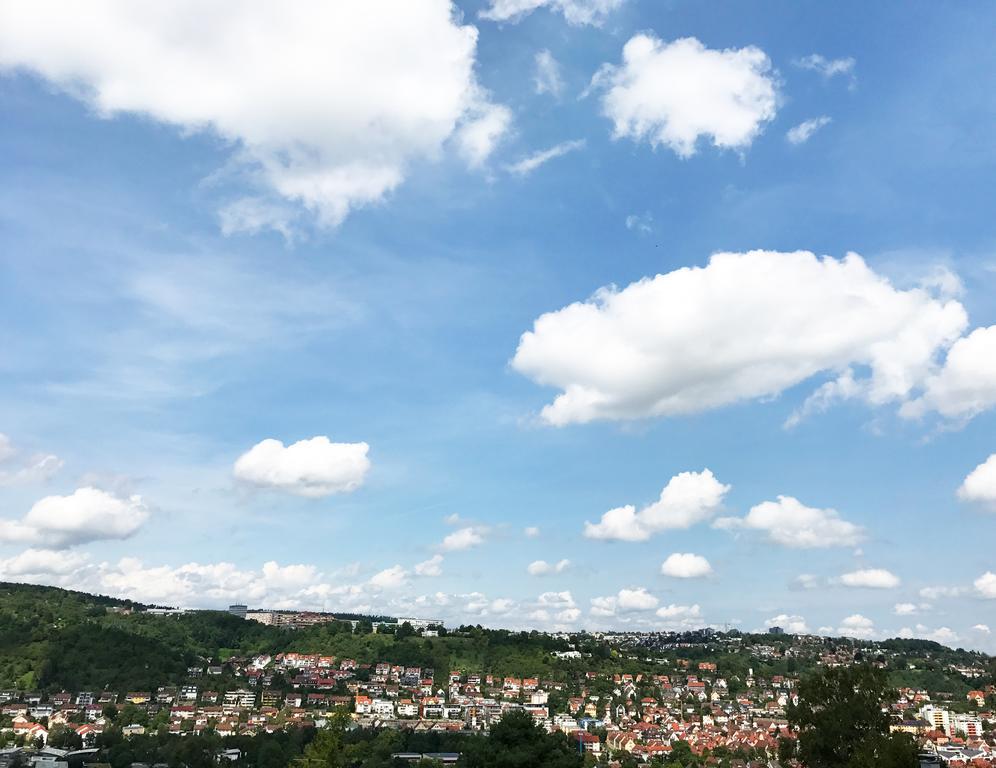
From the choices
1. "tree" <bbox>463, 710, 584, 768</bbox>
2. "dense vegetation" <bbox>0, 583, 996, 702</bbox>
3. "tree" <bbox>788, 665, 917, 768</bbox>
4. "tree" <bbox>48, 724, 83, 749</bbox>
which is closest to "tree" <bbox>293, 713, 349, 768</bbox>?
"tree" <bbox>463, 710, 584, 768</bbox>

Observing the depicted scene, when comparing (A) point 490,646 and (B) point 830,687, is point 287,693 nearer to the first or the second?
(A) point 490,646

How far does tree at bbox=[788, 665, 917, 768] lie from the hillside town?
189 feet

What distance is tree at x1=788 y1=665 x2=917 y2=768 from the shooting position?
84.2 feet

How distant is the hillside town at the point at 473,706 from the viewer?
92000 millimetres

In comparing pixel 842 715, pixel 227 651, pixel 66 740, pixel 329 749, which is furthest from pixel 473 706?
pixel 842 715

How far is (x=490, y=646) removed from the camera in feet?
532

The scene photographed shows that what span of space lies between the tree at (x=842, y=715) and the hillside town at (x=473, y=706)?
57.6 metres

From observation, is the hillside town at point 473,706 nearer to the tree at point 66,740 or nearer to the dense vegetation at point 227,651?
the tree at point 66,740

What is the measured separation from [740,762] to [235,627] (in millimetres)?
133857

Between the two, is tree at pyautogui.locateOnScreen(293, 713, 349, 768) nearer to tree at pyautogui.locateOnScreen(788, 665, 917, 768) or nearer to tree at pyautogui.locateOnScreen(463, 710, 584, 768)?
tree at pyautogui.locateOnScreen(463, 710, 584, 768)

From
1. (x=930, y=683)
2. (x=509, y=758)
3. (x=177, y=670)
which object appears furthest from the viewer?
(x=930, y=683)

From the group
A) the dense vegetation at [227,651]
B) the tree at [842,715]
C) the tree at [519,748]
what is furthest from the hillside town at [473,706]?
the tree at [842,715]

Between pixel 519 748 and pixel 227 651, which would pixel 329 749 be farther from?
pixel 227 651

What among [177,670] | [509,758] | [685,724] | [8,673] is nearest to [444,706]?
[685,724]
